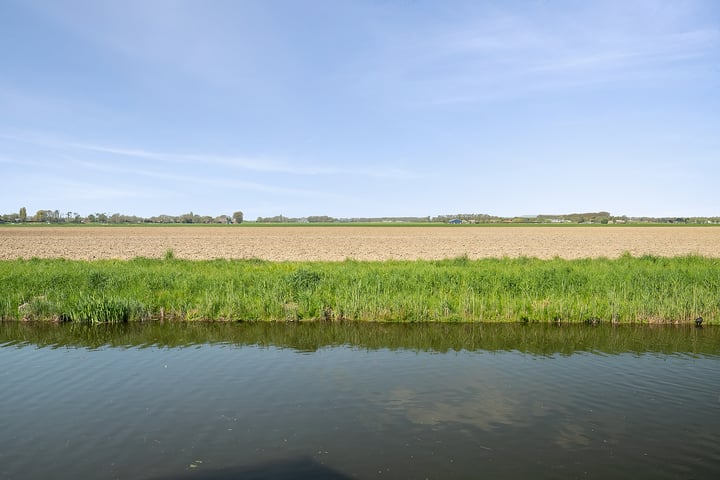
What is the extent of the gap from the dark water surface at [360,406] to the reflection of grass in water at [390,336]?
145mm

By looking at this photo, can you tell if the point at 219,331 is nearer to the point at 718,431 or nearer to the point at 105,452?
the point at 105,452

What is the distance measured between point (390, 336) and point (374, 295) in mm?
3363

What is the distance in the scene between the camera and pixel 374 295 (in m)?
21.2

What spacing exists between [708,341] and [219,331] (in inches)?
726

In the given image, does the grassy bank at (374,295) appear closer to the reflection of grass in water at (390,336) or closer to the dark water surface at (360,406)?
the reflection of grass in water at (390,336)

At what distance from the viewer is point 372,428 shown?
31.8ft

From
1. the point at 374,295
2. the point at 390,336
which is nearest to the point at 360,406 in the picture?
the point at 390,336

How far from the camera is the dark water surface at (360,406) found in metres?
8.35

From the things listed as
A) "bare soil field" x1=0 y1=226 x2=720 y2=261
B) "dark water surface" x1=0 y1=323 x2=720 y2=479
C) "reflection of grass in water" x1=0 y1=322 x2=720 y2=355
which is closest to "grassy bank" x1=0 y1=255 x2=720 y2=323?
"reflection of grass in water" x1=0 y1=322 x2=720 y2=355

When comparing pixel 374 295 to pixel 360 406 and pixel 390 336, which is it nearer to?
pixel 390 336

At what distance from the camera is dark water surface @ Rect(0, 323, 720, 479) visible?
8352 millimetres

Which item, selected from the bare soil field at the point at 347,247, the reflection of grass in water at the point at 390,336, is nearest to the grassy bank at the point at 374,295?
the reflection of grass in water at the point at 390,336

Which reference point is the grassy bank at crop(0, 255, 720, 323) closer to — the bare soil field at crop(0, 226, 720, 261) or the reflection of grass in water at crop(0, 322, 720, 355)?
the reflection of grass in water at crop(0, 322, 720, 355)

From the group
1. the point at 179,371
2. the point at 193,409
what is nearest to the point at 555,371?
the point at 193,409
